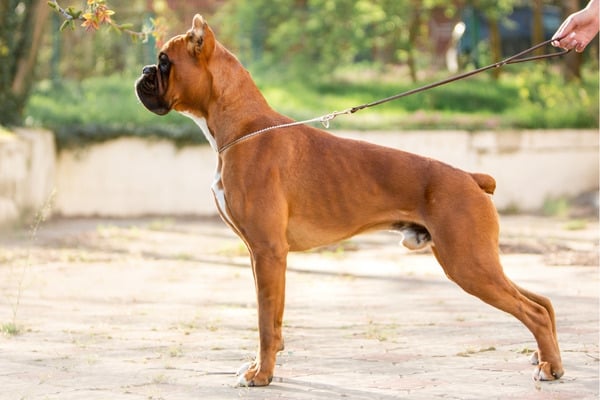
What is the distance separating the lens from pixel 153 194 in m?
13.9

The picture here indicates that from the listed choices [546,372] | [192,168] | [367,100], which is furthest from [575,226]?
[546,372]

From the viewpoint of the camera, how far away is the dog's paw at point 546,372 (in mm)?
4504

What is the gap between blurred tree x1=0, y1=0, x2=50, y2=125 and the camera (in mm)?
13195

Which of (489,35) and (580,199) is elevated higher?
(489,35)

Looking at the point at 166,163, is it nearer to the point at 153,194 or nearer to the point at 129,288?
the point at 153,194

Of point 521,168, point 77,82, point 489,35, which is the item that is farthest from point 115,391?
point 489,35

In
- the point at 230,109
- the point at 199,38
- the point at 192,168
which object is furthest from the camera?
the point at 192,168

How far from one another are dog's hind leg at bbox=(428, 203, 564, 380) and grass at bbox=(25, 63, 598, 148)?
31.2 ft

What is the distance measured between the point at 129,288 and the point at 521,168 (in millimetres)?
8057

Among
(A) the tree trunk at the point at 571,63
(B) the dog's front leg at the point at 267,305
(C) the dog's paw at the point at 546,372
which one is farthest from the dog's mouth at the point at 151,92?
(A) the tree trunk at the point at 571,63

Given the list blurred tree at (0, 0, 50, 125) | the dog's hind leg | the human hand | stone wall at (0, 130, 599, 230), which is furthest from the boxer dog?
blurred tree at (0, 0, 50, 125)

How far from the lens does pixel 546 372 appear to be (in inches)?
177

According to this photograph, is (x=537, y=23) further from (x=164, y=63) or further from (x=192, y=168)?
(x=164, y=63)

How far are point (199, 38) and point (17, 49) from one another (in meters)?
9.53
